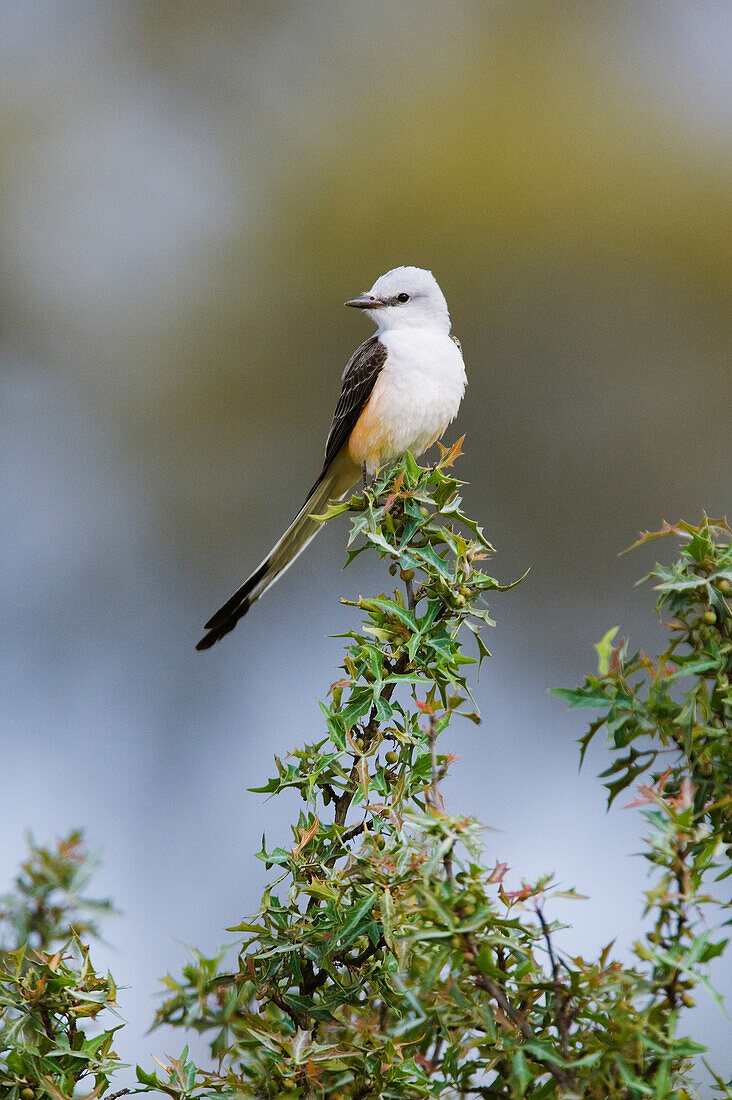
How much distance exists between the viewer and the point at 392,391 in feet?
8.71

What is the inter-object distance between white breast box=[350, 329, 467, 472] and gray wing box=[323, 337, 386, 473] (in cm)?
2

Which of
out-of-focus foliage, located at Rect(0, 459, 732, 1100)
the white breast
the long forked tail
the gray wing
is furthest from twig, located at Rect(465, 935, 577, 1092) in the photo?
the gray wing

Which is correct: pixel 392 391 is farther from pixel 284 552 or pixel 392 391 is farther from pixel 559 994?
pixel 559 994

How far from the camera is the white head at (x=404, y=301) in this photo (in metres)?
2.86

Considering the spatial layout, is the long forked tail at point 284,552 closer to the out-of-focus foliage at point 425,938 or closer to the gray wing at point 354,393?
the gray wing at point 354,393

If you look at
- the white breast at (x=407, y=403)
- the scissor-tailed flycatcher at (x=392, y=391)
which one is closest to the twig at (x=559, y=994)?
the scissor-tailed flycatcher at (x=392, y=391)

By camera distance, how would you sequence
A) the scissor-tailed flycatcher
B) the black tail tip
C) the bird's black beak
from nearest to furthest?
the black tail tip < the scissor-tailed flycatcher < the bird's black beak

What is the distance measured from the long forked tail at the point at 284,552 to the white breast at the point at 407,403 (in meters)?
0.14

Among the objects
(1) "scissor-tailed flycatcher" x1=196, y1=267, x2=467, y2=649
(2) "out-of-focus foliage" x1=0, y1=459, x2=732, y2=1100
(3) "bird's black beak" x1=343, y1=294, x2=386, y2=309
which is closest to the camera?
(2) "out-of-focus foliage" x1=0, y1=459, x2=732, y2=1100

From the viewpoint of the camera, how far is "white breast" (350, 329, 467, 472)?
2650 millimetres

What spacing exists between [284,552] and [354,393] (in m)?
0.48

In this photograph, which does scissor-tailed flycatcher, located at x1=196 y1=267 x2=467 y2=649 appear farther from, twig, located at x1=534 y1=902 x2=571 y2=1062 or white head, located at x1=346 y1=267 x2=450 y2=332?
twig, located at x1=534 y1=902 x2=571 y2=1062

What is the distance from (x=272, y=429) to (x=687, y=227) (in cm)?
207

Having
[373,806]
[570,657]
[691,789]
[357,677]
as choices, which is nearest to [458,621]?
[357,677]
